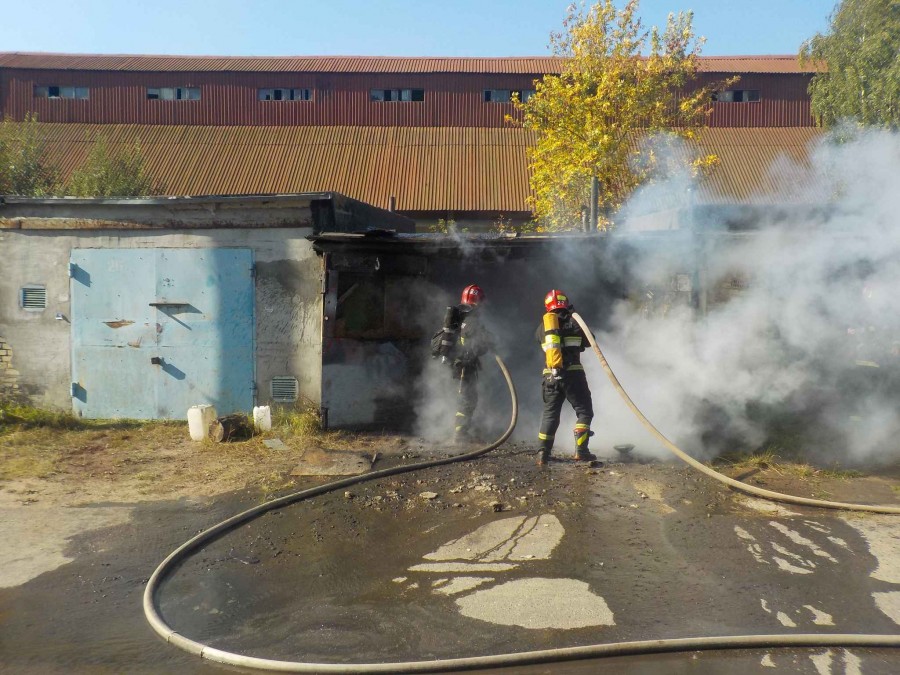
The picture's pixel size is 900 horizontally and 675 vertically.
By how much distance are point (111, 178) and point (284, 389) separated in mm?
14446

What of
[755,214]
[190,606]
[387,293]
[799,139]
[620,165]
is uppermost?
[799,139]

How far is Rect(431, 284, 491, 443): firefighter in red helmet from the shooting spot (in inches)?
338

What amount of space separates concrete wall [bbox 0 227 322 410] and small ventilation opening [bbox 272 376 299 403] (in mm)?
85

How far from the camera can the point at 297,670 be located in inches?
144

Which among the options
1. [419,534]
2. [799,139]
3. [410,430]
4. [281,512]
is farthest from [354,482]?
[799,139]

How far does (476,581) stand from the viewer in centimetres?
480

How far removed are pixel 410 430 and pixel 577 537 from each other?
13.1 feet

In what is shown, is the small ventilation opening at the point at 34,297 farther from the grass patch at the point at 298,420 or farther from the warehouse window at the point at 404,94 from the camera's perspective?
the warehouse window at the point at 404,94

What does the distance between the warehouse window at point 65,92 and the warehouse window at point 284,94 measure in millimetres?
Result: 6899

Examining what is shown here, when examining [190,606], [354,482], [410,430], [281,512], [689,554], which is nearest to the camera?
[190,606]

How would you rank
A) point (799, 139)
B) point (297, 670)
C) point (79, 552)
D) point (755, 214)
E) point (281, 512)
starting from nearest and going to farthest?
1. point (297, 670)
2. point (79, 552)
3. point (281, 512)
4. point (755, 214)
5. point (799, 139)

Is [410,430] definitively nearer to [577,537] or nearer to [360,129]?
[577,537]

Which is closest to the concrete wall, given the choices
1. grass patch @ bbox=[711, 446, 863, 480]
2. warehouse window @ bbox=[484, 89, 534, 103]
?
grass patch @ bbox=[711, 446, 863, 480]

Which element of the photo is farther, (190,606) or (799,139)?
(799,139)
